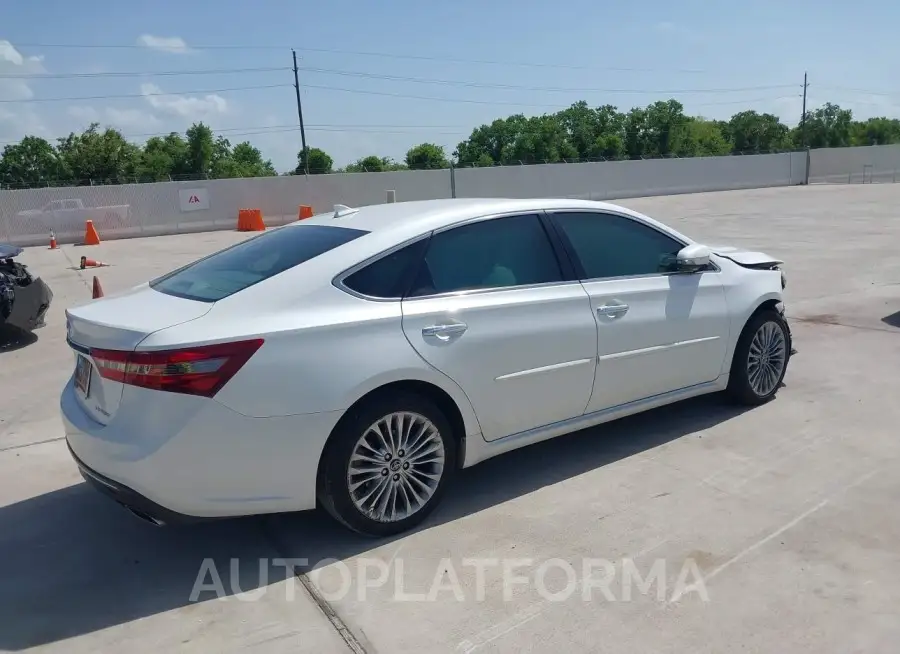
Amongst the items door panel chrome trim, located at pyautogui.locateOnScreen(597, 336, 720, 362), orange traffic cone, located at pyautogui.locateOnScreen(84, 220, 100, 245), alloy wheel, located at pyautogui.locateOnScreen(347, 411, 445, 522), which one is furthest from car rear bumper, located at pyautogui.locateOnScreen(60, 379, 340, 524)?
orange traffic cone, located at pyautogui.locateOnScreen(84, 220, 100, 245)

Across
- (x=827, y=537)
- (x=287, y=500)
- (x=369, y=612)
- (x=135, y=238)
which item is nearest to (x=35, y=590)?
(x=287, y=500)

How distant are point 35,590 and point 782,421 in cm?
448

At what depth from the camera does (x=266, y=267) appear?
12.6ft

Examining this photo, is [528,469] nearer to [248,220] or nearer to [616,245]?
[616,245]

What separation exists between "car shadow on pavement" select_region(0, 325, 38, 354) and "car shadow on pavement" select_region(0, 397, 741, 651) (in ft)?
14.0

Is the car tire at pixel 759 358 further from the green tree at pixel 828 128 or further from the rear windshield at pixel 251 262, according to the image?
the green tree at pixel 828 128

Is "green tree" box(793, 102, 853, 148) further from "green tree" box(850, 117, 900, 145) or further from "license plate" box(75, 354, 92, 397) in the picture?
"license plate" box(75, 354, 92, 397)

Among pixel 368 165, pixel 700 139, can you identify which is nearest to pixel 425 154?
pixel 368 165

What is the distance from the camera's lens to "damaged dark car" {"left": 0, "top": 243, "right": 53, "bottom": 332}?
7.80m

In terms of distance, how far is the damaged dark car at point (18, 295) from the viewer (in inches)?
307

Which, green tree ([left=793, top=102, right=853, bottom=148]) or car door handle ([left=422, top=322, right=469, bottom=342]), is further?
green tree ([left=793, top=102, right=853, bottom=148])

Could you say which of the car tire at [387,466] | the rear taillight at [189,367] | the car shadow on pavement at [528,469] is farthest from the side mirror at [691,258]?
the rear taillight at [189,367]

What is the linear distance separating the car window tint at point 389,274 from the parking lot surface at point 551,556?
1.22 meters

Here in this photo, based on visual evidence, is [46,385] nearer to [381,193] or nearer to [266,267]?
[266,267]
